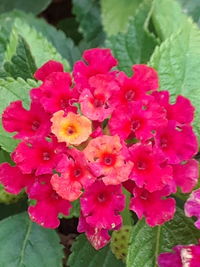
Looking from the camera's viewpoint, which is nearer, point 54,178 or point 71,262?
point 54,178

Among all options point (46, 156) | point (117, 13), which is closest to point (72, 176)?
point (46, 156)

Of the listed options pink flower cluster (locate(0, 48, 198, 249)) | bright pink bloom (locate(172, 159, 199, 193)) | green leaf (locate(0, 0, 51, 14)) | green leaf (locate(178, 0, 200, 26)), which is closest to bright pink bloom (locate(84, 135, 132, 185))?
pink flower cluster (locate(0, 48, 198, 249))

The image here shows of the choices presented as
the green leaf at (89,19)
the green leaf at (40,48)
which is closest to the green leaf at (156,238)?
the green leaf at (40,48)

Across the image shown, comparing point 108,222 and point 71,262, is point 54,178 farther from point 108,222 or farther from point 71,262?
point 71,262

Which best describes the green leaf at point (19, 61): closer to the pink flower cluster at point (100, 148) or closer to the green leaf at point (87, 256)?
the pink flower cluster at point (100, 148)

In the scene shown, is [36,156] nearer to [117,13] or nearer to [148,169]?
[148,169]

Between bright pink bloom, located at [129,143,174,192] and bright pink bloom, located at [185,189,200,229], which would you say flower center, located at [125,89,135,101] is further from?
bright pink bloom, located at [185,189,200,229]

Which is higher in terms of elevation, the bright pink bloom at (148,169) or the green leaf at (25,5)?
the bright pink bloom at (148,169)

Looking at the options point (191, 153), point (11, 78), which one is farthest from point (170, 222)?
point (11, 78)
